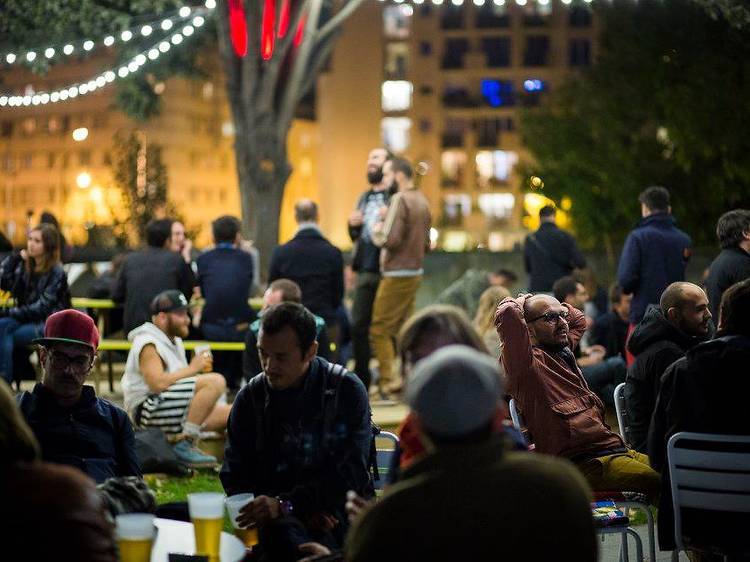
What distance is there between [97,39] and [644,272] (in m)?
10.9

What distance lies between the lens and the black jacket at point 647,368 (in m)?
7.72

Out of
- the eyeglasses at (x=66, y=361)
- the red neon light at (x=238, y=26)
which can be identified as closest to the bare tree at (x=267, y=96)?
the red neon light at (x=238, y=26)

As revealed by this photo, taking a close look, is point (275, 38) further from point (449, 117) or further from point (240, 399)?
point (449, 117)

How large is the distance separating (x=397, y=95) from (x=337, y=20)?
7415 cm

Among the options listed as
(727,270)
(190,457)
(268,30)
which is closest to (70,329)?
(190,457)

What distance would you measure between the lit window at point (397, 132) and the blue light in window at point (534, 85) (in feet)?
23.8

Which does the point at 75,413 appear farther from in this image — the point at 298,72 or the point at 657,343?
the point at 298,72

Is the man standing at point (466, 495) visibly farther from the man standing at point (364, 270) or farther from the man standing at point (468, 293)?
the man standing at point (468, 293)

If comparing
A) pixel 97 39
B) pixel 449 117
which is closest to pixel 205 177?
pixel 449 117

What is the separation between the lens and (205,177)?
3620 inches

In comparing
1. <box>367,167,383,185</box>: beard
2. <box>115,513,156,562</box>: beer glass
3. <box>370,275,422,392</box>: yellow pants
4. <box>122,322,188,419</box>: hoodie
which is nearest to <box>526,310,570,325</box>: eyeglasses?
<box>115,513,156,562</box>: beer glass

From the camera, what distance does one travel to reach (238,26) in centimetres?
1992

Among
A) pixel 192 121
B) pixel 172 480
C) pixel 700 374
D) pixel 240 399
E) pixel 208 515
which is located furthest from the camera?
pixel 192 121

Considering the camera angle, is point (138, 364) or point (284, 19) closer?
point (138, 364)
